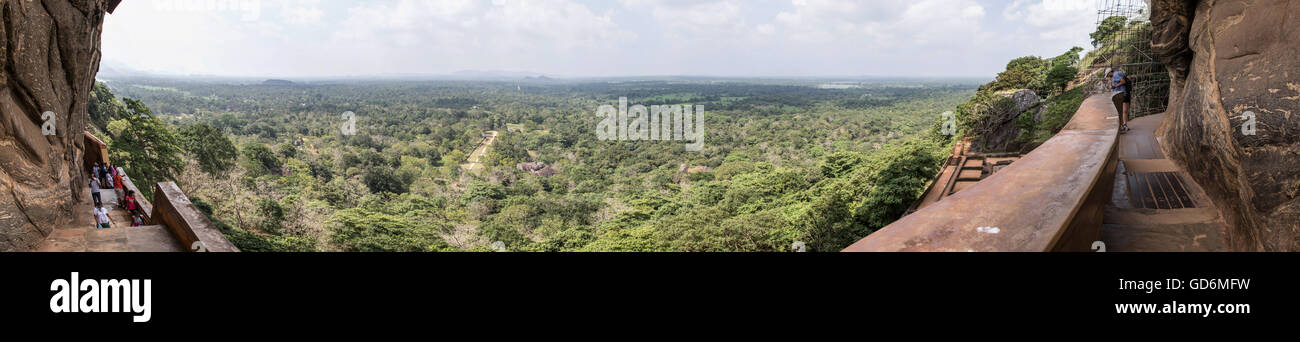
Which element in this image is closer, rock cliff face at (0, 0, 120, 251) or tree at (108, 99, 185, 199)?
rock cliff face at (0, 0, 120, 251)

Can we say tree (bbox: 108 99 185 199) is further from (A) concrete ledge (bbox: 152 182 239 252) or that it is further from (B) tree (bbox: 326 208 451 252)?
(A) concrete ledge (bbox: 152 182 239 252)

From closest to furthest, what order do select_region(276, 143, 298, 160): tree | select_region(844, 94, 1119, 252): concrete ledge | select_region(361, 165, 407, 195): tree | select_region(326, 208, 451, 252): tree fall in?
select_region(844, 94, 1119, 252): concrete ledge
select_region(326, 208, 451, 252): tree
select_region(361, 165, 407, 195): tree
select_region(276, 143, 298, 160): tree

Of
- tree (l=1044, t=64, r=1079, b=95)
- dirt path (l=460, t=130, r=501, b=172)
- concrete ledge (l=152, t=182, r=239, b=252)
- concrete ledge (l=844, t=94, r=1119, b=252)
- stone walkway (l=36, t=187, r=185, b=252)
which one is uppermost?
tree (l=1044, t=64, r=1079, b=95)

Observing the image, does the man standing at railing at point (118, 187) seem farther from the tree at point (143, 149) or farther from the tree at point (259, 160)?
the tree at point (259, 160)

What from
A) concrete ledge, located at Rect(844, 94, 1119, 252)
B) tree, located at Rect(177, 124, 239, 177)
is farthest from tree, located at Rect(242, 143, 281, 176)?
concrete ledge, located at Rect(844, 94, 1119, 252)

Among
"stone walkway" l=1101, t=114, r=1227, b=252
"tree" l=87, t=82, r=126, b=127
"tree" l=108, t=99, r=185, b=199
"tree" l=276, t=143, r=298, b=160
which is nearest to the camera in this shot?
"stone walkway" l=1101, t=114, r=1227, b=252
